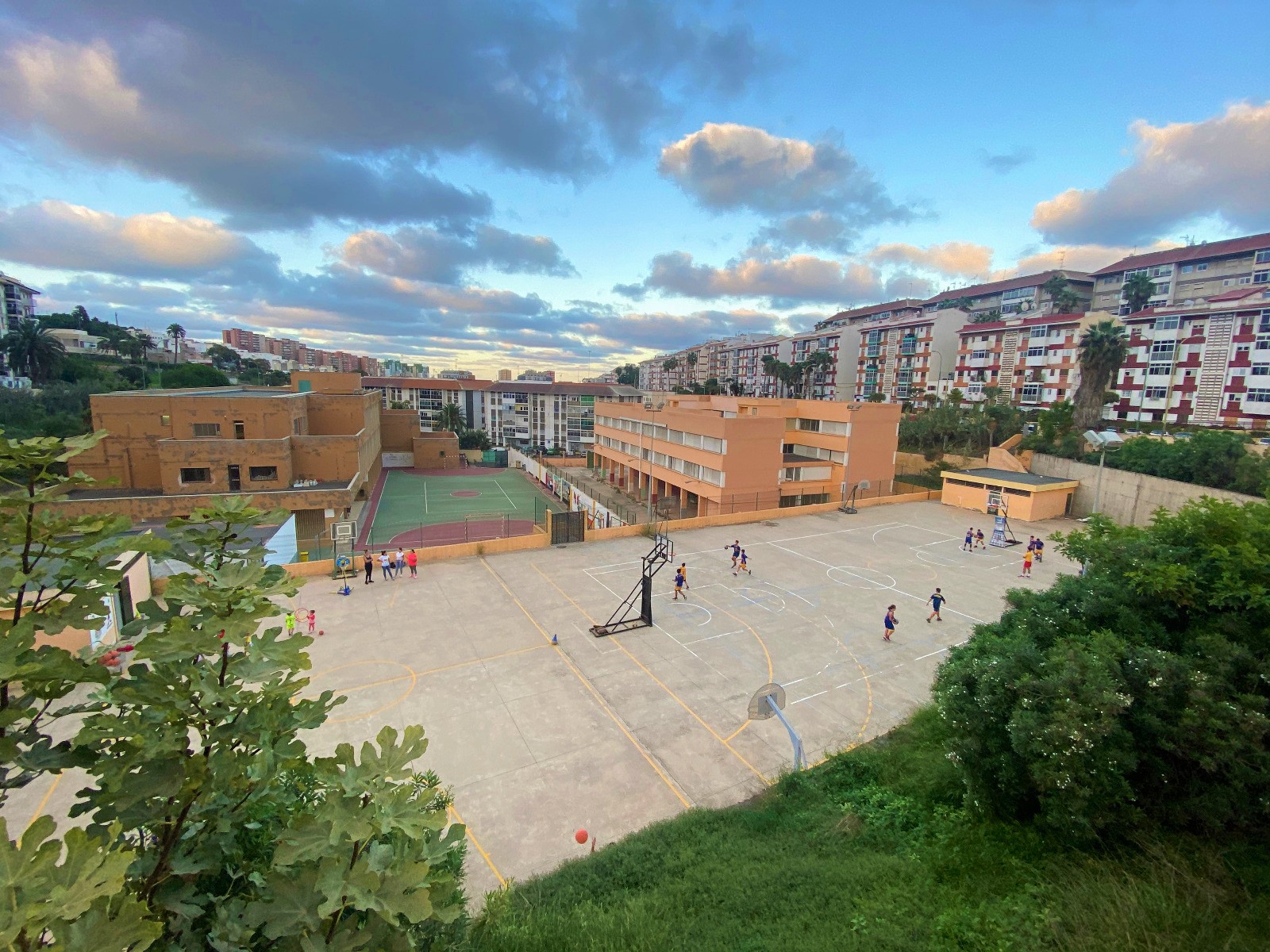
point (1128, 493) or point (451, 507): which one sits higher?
point (1128, 493)

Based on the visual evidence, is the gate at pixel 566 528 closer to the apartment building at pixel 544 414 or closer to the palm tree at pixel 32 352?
the apartment building at pixel 544 414

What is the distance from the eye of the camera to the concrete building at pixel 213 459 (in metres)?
35.8

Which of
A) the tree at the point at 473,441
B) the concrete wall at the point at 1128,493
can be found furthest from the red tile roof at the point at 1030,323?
the tree at the point at 473,441

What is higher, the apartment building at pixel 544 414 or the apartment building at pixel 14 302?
the apartment building at pixel 14 302

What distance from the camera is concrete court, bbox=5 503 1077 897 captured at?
10.7 meters

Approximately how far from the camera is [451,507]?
46.7 m

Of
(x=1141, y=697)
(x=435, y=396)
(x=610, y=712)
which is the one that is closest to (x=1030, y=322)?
(x=1141, y=697)

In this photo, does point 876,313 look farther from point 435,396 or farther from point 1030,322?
point 435,396

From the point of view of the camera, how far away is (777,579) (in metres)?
23.0

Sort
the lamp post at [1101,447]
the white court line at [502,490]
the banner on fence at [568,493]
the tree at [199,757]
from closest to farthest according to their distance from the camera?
1. the tree at [199,757]
2. the lamp post at [1101,447]
3. the banner on fence at [568,493]
4. the white court line at [502,490]

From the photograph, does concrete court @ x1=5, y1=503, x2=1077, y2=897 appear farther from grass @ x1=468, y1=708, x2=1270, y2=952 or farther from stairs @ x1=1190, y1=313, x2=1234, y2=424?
stairs @ x1=1190, y1=313, x2=1234, y2=424

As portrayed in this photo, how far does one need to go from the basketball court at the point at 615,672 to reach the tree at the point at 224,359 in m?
125

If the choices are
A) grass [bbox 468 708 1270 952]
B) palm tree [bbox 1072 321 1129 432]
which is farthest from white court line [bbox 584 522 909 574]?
palm tree [bbox 1072 321 1129 432]

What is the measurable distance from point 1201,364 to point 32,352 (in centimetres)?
11408
